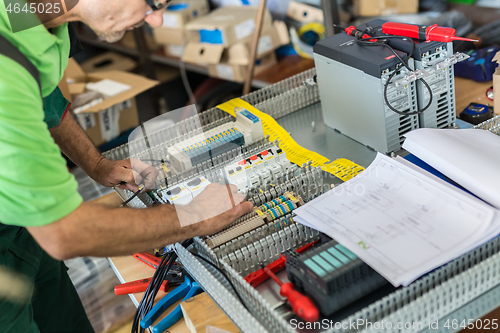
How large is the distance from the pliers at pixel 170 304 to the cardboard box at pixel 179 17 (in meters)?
2.05

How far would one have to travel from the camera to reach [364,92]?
3.78 feet

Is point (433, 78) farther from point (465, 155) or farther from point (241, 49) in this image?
point (241, 49)

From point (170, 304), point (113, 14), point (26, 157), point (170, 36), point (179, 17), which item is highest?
point (113, 14)

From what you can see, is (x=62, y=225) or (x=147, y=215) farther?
(x=147, y=215)

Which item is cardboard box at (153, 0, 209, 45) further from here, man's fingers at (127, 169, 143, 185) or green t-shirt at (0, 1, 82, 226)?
green t-shirt at (0, 1, 82, 226)

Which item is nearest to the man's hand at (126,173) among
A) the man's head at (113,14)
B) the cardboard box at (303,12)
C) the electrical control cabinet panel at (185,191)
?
the electrical control cabinet panel at (185,191)

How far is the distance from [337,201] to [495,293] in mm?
335

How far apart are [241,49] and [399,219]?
1.77 m

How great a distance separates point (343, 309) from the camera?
0.80 meters

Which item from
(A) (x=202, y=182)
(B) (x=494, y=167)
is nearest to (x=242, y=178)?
(A) (x=202, y=182)

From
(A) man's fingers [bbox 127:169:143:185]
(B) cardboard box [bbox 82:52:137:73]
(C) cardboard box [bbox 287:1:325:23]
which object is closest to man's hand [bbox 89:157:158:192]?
(A) man's fingers [bbox 127:169:143:185]

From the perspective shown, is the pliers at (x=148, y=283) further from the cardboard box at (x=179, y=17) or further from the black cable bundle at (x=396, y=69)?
the cardboard box at (x=179, y=17)

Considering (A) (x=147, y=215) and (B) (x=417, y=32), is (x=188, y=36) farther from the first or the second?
(A) (x=147, y=215)

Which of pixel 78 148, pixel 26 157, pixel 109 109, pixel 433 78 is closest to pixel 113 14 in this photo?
pixel 26 157
